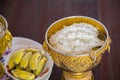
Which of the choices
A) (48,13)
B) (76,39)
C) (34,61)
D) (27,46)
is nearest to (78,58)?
(76,39)

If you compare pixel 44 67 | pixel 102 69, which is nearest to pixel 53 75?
pixel 44 67

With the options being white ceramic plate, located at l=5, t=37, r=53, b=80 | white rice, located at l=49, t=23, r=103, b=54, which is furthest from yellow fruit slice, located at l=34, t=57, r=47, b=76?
white rice, located at l=49, t=23, r=103, b=54

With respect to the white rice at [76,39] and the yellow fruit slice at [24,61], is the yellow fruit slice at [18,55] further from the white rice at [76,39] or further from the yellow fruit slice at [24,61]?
the white rice at [76,39]

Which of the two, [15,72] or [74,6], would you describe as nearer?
[15,72]

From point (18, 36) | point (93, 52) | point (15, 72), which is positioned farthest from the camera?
point (18, 36)

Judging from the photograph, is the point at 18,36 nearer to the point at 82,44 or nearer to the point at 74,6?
the point at 74,6

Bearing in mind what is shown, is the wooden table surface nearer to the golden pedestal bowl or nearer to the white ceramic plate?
the white ceramic plate

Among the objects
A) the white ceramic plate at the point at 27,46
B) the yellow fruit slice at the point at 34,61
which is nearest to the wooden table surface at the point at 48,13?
the white ceramic plate at the point at 27,46
